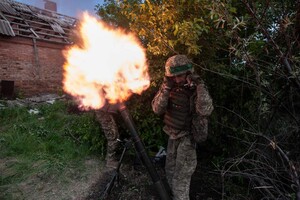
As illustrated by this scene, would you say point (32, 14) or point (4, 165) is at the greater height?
point (32, 14)

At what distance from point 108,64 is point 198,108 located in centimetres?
165

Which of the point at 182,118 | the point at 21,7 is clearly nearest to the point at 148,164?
the point at 182,118

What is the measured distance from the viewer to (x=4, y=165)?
462 cm

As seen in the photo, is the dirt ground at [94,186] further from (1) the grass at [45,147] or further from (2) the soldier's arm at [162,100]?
(2) the soldier's arm at [162,100]

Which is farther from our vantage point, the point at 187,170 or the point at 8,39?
the point at 8,39

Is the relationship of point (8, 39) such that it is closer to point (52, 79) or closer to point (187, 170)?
point (52, 79)

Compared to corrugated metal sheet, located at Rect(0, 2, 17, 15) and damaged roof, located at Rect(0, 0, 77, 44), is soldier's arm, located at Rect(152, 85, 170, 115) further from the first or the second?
corrugated metal sheet, located at Rect(0, 2, 17, 15)

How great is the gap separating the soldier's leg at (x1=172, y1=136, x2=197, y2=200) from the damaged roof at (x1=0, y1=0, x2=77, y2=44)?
1164 centimetres

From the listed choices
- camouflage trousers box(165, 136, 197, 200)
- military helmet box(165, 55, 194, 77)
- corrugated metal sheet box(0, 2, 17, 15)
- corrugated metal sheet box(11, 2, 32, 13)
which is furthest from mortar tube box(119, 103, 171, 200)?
corrugated metal sheet box(11, 2, 32, 13)

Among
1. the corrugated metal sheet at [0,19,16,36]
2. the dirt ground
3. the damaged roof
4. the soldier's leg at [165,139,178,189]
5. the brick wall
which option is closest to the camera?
the soldier's leg at [165,139,178,189]

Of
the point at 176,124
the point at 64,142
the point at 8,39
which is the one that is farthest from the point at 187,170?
the point at 8,39

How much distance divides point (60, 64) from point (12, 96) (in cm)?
393

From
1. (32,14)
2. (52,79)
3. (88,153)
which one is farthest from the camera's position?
(32,14)

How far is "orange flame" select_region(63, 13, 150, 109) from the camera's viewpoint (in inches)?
151
